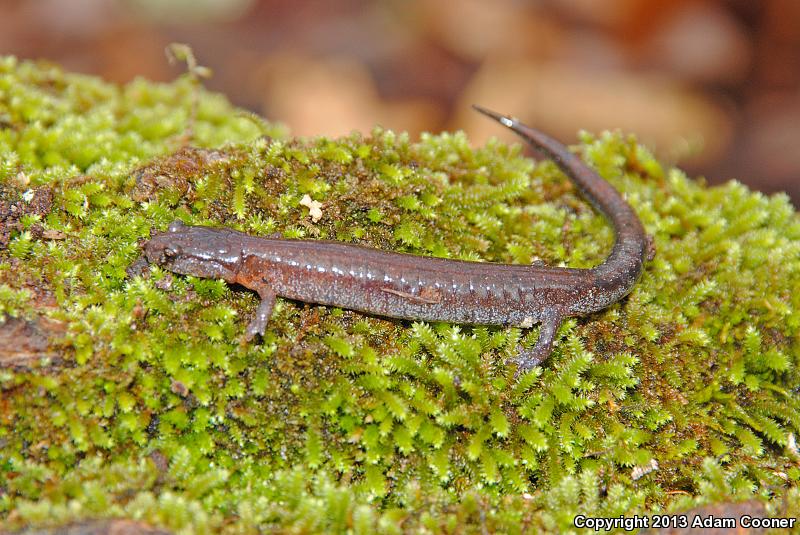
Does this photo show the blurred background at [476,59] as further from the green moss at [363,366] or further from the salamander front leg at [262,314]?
the salamander front leg at [262,314]

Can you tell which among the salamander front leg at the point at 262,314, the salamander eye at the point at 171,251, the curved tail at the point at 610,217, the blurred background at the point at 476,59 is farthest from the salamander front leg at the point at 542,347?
the blurred background at the point at 476,59

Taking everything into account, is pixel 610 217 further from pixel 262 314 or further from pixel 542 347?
pixel 262 314

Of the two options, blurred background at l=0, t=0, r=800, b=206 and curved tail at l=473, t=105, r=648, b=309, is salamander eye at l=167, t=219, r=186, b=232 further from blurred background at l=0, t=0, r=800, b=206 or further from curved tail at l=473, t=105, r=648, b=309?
blurred background at l=0, t=0, r=800, b=206

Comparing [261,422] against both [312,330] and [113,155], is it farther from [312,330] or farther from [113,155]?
[113,155]

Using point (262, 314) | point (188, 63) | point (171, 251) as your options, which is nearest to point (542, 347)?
point (262, 314)

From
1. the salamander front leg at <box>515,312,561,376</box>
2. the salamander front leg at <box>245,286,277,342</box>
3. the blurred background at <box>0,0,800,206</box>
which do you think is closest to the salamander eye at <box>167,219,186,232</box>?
the salamander front leg at <box>245,286,277,342</box>
